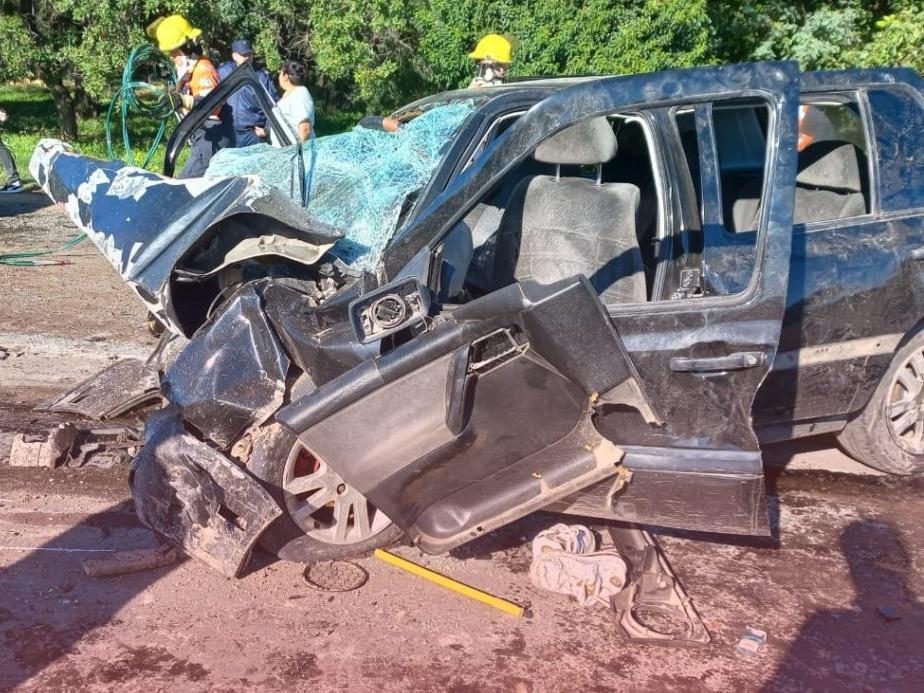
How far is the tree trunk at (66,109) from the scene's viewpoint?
1667 centimetres

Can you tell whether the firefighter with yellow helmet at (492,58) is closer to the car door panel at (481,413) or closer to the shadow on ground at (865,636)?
the car door panel at (481,413)

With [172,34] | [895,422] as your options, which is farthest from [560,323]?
[172,34]

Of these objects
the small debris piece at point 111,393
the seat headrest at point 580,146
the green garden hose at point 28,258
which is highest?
the seat headrest at point 580,146

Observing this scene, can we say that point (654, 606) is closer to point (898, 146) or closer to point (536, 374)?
point (536, 374)

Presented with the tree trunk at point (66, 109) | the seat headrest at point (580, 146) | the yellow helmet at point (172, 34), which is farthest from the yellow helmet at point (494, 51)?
the tree trunk at point (66, 109)

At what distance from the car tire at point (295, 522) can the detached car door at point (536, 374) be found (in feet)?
1.26

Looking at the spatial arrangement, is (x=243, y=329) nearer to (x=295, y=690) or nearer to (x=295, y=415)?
(x=295, y=415)

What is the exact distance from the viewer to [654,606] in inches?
137

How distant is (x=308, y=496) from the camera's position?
3793 mm

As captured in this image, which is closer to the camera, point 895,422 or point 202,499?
point 202,499

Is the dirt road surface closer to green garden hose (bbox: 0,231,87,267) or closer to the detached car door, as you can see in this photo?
the detached car door

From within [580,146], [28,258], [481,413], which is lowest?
[28,258]

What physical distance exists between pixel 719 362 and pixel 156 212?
268 centimetres

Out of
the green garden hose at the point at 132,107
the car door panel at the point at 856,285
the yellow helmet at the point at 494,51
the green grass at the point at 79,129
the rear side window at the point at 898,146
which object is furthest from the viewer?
Result: the green grass at the point at 79,129
